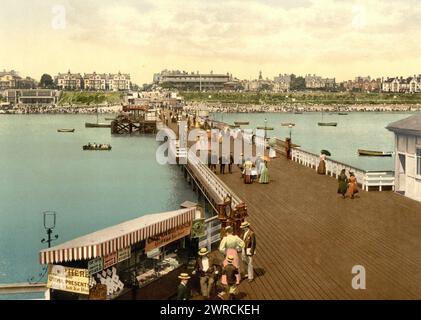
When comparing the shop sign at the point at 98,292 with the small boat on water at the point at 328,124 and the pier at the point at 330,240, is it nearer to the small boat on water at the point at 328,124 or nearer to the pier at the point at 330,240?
the pier at the point at 330,240

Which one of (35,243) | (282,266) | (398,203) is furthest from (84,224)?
(282,266)

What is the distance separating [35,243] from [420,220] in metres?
20.2

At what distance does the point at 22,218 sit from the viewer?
117 ft

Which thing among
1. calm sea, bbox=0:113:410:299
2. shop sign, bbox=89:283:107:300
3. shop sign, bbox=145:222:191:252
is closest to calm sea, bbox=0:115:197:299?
calm sea, bbox=0:113:410:299

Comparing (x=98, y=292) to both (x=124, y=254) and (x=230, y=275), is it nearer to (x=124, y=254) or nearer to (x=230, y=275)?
(x=124, y=254)

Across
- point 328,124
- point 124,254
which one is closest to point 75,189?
point 124,254

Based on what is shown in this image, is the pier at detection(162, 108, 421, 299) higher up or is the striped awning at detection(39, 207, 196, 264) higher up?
the striped awning at detection(39, 207, 196, 264)

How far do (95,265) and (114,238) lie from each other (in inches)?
26.6

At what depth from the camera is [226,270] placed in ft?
36.2

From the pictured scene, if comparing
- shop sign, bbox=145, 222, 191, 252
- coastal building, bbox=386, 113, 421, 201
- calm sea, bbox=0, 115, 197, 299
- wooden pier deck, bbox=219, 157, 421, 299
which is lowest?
calm sea, bbox=0, 115, 197, 299

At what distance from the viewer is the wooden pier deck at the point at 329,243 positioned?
40.1 ft

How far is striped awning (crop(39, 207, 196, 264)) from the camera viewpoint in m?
10.1

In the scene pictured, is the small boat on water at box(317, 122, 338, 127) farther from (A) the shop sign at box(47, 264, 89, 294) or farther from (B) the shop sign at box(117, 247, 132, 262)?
(A) the shop sign at box(47, 264, 89, 294)
